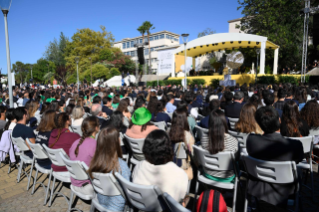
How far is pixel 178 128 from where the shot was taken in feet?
11.1

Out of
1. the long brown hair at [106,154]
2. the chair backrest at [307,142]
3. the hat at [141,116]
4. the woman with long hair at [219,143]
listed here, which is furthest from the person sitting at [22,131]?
the chair backrest at [307,142]

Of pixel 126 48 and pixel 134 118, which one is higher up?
pixel 126 48

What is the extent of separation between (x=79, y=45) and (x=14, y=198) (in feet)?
147

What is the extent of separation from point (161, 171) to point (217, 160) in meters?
1.01

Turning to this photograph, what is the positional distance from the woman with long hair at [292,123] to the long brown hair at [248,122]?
467 mm

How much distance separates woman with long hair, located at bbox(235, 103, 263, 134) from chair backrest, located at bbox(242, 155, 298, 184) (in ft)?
4.12

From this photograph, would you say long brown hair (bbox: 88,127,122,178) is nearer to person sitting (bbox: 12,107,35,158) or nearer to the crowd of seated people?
the crowd of seated people

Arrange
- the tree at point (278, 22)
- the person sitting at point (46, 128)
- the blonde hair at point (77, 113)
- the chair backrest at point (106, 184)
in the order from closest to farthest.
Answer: the chair backrest at point (106, 184), the person sitting at point (46, 128), the blonde hair at point (77, 113), the tree at point (278, 22)

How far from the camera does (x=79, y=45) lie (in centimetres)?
4378

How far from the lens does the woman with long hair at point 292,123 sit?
358cm

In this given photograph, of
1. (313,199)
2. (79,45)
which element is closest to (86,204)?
(313,199)

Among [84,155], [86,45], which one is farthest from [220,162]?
[86,45]

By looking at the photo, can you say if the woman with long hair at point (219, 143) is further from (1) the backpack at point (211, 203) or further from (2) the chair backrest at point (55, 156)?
(2) the chair backrest at point (55, 156)

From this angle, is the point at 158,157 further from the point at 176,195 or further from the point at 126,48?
the point at 126,48
